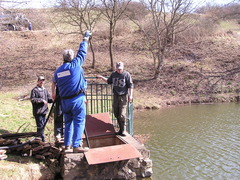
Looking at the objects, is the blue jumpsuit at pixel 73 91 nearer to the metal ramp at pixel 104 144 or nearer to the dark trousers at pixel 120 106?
the metal ramp at pixel 104 144

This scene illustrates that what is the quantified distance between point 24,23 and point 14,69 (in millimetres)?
12530

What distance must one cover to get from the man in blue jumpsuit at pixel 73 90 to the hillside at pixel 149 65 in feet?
31.5

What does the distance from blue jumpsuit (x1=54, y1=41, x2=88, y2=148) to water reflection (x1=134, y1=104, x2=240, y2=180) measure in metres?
2.01

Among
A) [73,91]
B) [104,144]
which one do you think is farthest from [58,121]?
[73,91]

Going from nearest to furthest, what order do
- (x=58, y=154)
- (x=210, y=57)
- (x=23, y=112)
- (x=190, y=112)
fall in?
(x=58, y=154), (x=23, y=112), (x=190, y=112), (x=210, y=57)

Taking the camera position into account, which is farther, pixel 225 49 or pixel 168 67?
pixel 225 49

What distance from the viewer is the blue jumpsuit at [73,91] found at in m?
4.94

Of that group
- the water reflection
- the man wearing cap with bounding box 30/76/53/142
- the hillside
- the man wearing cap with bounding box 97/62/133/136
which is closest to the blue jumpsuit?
the man wearing cap with bounding box 97/62/133/136

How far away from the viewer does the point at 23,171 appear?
5.06 m

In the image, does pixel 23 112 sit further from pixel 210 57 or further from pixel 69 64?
pixel 210 57

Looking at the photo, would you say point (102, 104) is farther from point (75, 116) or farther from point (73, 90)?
point (73, 90)

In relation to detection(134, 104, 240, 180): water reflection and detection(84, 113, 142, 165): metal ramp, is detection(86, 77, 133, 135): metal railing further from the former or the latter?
detection(134, 104, 240, 180): water reflection

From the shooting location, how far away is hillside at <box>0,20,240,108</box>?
17.1 meters

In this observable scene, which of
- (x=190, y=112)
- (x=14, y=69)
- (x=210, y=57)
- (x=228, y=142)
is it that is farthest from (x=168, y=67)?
(x=228, y=142)
